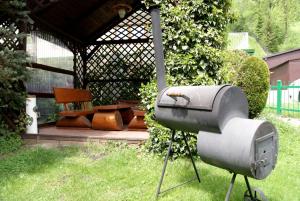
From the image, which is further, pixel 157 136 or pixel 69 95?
pixel 69 95

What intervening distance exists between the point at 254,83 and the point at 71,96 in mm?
4103

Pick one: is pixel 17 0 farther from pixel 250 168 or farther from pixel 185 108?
pixel 250 168

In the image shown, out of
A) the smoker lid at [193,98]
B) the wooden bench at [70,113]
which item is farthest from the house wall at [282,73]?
the smoker lid at [193,98]

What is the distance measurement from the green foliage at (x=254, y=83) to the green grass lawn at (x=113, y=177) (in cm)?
158

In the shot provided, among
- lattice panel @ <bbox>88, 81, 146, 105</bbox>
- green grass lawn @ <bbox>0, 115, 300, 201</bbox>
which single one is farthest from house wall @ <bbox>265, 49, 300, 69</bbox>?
green grass lawn @ <bbox>0, 115, 300, 201</bbox>

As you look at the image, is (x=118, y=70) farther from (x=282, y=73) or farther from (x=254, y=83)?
(x=282, y=73)

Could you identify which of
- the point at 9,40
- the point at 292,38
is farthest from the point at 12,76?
the point at 292,38

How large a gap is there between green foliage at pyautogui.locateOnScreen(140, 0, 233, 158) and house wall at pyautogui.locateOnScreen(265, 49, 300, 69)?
789 inches

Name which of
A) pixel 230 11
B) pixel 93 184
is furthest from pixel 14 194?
pixel 230 11

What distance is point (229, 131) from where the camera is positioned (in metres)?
2.21

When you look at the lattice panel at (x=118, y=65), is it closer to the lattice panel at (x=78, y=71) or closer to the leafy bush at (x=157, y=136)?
the lattice panel at (x=78, y=71)

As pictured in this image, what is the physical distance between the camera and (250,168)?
2.07 meters

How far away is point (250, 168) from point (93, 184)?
213 cm

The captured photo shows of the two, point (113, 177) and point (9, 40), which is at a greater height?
point (9, 40)
